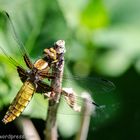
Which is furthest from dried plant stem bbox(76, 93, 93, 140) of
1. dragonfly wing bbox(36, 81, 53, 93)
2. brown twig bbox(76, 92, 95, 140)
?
dragonfly wing bbox(36, 81, 53, 93)

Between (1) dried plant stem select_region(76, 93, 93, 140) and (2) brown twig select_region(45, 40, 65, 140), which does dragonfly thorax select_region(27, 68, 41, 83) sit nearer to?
(2) brown twig select_region(45, 40, 65, 140)

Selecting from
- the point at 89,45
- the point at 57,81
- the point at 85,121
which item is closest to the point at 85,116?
the point at 85,121

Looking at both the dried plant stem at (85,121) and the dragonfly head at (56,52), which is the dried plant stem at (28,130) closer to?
the dried plant stem at (85,121)

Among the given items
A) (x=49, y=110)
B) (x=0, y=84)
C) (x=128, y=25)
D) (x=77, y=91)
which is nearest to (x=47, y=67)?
(x=49, y=110)

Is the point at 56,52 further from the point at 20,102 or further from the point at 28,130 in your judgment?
the point at 28,130

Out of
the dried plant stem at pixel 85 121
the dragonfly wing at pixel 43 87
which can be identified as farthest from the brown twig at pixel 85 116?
the dragonfly wing at pixel 43 87
